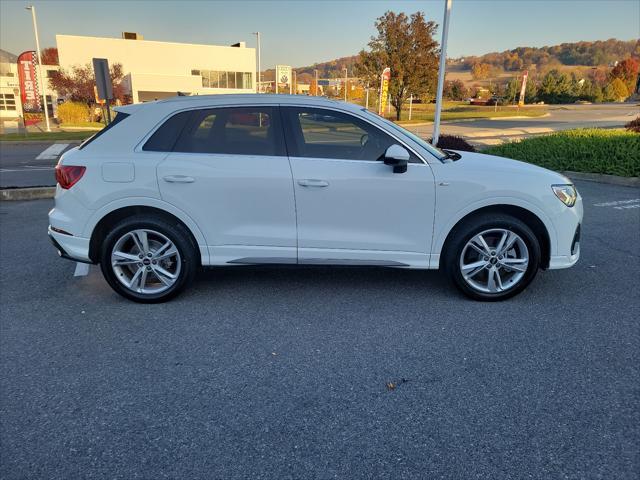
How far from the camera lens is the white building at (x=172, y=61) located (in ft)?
159

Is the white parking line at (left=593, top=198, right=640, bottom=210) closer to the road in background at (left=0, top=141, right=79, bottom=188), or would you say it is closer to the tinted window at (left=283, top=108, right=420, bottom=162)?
the tinted window at (left=283, top=108, right=420, bottom=162)

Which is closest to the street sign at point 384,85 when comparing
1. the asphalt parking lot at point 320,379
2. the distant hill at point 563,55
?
the asphalt parking lot at point 320,379

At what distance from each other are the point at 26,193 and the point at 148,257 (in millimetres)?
6237

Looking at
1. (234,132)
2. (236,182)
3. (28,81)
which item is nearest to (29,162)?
(234,132)

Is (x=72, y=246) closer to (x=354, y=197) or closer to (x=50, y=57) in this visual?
(x=354, y=197)

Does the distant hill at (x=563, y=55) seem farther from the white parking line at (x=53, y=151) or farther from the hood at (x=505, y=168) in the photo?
the hood at (x=505, y=168)

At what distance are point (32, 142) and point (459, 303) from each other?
22.5m

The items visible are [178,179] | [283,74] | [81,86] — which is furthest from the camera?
[283,74]

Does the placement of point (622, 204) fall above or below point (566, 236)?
below

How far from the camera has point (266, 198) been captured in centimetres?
408

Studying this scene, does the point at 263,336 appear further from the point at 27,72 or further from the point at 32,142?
the point at 27,72

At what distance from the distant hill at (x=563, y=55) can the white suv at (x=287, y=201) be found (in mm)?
139117

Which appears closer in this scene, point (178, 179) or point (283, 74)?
point (178, 179)

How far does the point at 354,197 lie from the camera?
160 inches
